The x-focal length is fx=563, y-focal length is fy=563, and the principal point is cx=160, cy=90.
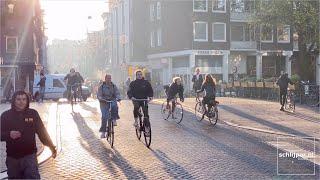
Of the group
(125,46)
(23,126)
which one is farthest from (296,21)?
(125,46)

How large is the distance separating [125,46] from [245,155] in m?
64.3

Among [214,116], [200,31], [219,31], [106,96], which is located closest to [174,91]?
[214,116]

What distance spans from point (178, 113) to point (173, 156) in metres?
8.51

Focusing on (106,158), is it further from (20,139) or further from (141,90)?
(20,139)

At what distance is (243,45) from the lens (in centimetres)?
5619

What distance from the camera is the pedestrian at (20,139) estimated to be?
6293 mm

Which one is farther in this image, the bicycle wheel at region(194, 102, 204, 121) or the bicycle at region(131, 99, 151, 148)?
the bicycle wheel at region(194, 102, 204, 121)

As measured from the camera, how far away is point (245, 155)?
456 inches

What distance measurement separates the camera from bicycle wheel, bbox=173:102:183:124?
18.9 metres

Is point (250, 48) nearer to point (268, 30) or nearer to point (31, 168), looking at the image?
point (268, 30)

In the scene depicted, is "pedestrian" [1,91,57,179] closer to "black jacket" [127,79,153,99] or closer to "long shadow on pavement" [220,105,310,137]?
"black jacket" [127,79,153,99]

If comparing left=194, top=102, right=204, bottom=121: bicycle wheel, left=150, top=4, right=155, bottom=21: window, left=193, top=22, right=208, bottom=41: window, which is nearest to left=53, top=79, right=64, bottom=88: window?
left=194, top=102, right=204, bottom=121: bicycle wheel

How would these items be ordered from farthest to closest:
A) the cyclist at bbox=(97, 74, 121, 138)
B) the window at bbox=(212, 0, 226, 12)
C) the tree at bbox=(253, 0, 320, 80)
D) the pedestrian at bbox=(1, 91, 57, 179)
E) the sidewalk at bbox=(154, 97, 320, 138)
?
the window at bbox=(212, 0, 226, 12)
the tree at bbox=(253, 0, 320, 80)
the sidewalk at bbox=(154, 97, 320, 138)
the cyclist at bbox=(97, 74, 121, 138)
the pedestrian at bbox=(1, 91, 57, 179)

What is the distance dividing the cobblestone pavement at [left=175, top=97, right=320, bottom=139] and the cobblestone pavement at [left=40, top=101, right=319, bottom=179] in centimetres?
117
